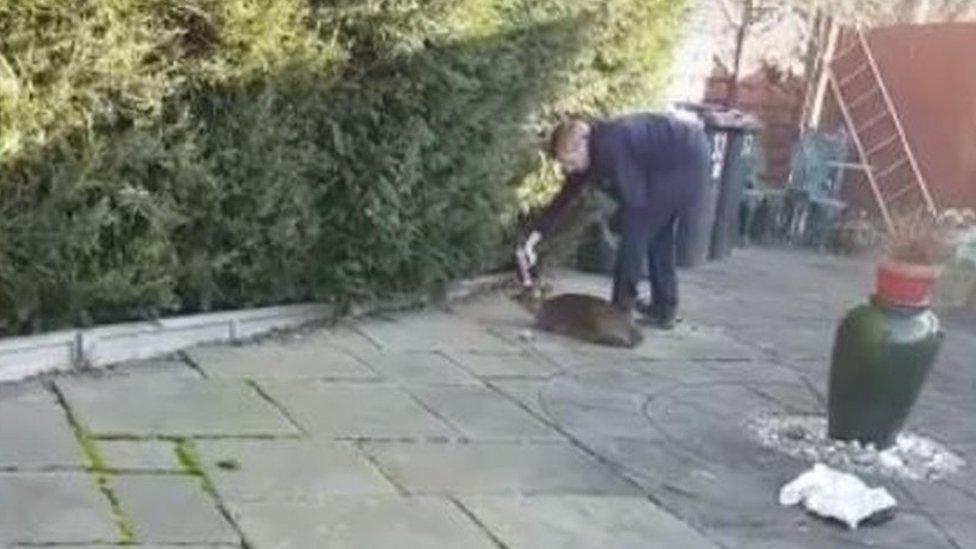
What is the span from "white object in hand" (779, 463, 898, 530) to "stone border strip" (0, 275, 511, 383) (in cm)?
275

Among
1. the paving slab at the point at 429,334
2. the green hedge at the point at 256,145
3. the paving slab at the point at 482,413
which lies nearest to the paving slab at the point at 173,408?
the green hedge at the point at 256,145

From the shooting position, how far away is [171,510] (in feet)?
13.1

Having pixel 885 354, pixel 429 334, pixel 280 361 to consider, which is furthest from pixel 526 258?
pixel 885 354

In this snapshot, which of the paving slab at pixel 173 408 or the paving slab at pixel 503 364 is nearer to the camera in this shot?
the paving slab at pixel 173 408

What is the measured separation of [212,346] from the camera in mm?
6027

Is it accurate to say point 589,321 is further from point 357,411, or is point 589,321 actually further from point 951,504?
point 951,504

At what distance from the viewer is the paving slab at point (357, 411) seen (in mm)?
5039

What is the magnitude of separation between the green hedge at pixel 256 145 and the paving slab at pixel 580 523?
211 centimetres

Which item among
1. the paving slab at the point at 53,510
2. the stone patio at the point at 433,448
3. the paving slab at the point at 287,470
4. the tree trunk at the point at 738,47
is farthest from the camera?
the tree trunk at the point at 738,47

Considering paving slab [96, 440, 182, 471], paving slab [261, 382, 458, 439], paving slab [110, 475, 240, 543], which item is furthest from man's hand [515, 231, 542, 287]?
paving slab [110, 475, 240, 543]

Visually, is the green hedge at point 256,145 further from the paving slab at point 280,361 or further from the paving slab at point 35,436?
the paving slab at point 35,436

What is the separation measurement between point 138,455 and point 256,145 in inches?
74.5

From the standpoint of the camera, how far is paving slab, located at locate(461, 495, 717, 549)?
4.16 meters

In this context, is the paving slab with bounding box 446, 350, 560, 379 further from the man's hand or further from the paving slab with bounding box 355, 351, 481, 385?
the man's hand
